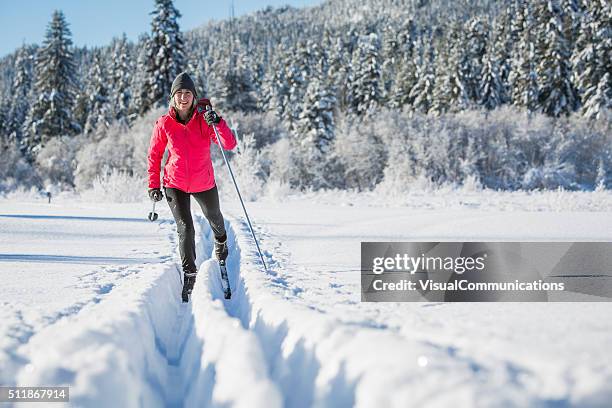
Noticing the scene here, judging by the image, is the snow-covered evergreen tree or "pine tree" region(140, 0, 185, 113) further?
the snow-covered evergreen tree

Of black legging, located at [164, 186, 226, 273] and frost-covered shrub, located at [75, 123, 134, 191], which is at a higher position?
frost-covered shrub, located at [75, 123, 134, 191]

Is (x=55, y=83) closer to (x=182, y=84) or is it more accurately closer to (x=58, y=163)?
(x=58, y=163)

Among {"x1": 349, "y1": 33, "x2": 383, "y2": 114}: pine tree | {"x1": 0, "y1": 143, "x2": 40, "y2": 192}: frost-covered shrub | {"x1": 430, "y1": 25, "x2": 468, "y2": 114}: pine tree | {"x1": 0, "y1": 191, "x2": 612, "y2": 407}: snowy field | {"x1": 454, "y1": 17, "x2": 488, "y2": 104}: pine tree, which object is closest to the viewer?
{"x1": 0, "y1": 191, "x2": 612, "y2": 407}: snowy field

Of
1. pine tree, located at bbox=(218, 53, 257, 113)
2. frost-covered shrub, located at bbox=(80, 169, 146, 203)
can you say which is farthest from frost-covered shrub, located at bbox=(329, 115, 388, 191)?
frost-covered shrub, located at bbox=(80, 169, 146, 203)

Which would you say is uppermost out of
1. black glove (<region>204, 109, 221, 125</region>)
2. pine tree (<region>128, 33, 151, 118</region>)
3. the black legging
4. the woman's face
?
pine tree (<region>128, 33, 151, 118</region>)

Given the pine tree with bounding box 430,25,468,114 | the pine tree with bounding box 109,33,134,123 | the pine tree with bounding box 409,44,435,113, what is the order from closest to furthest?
1. the pine tree with bounding box 430,25,468,114
2. the pine tree with bounding box 109,33,134,123
3. the pine tree with bounding box 409,44,435,113

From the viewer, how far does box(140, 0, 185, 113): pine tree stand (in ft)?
97.9

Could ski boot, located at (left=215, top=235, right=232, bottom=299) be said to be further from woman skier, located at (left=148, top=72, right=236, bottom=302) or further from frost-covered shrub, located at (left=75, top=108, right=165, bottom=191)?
frost-covered shrub, located at (left=75, top=108, right=165, bottom=191)

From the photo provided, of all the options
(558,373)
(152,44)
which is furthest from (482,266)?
(152,44)

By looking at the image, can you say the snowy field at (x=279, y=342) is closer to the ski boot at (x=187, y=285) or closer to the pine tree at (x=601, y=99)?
the ski boot at (x=187, y=285)

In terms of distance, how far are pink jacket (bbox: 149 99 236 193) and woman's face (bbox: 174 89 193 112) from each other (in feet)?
0.25

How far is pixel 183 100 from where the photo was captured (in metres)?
3.72

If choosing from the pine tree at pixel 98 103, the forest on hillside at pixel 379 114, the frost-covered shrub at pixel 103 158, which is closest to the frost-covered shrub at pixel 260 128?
the forest on hillside at pixel 379 114

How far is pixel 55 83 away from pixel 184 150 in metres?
37.8
